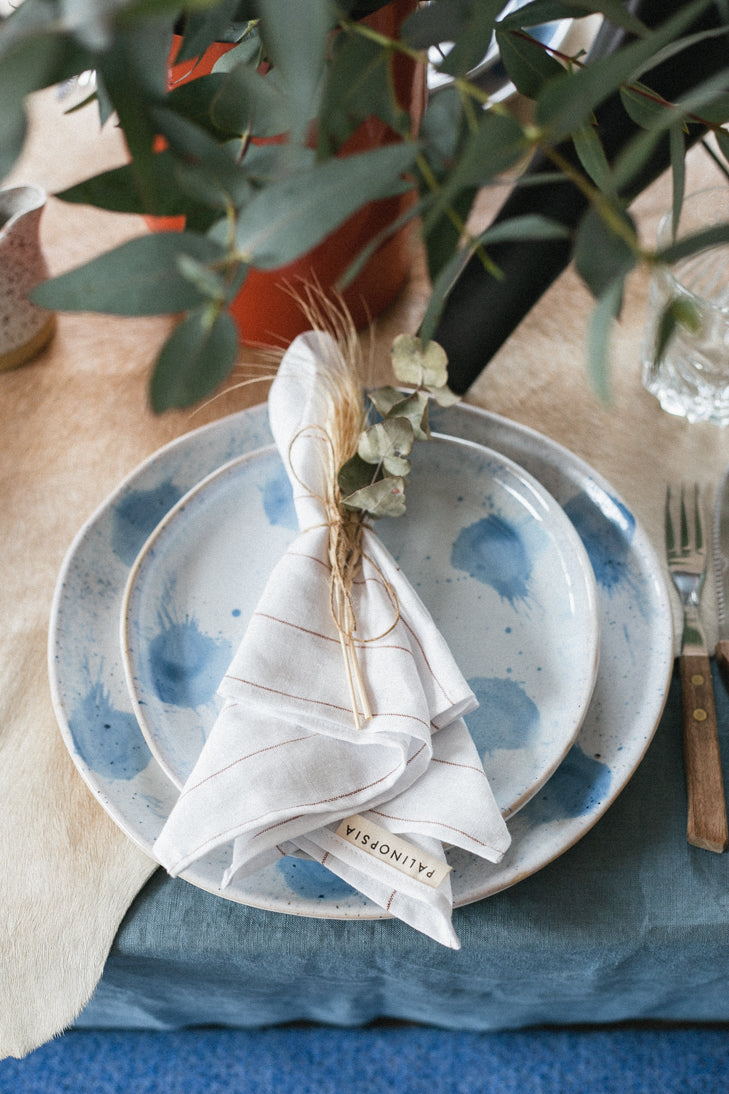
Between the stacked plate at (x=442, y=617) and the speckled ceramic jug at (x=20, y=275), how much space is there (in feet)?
0.60

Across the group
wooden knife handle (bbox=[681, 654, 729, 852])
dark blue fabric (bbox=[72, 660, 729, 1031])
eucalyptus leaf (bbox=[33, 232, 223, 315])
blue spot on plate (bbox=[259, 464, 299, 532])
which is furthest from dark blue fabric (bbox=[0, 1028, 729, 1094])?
eucalyptus leaf (bbox=[33, 232, 223, 315])

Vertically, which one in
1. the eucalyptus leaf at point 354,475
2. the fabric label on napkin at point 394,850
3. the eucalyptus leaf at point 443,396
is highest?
the eucalyptus leaf at point 443,396

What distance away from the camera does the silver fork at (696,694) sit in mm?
427

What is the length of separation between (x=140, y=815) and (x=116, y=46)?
1.06 ft

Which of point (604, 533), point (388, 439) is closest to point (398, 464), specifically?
point (388, 439)

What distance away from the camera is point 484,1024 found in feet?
2.10

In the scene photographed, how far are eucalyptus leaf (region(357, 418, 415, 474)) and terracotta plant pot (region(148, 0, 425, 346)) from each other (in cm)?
9

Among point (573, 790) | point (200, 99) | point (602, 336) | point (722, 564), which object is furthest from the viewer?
point (722, 564)

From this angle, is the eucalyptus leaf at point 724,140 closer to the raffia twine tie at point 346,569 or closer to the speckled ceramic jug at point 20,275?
the raffia twine tie at point 346,569

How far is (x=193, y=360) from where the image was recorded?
18 centimetres

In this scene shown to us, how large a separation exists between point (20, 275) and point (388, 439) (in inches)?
12.4

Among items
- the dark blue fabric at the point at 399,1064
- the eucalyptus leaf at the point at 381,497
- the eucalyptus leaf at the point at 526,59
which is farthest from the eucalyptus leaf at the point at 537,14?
the dark blue fabric at the point at 399,1064

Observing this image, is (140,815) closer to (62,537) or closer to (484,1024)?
(62,537)

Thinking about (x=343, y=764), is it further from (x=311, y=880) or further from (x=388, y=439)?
(x=388, y=439)
